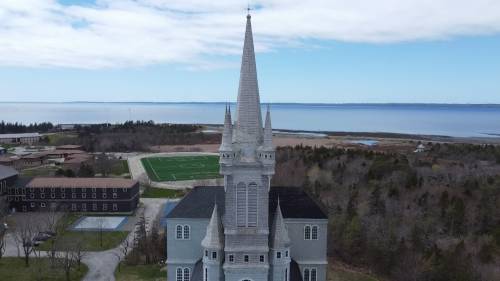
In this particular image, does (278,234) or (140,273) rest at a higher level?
(278,234)

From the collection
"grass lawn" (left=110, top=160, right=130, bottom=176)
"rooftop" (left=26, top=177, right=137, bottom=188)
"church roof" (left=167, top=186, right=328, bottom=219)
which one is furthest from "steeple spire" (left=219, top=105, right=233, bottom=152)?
"grass lawn" (left=110, top=160, right=130, bottom=176)

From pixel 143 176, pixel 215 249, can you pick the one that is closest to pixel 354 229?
pixel 215 249

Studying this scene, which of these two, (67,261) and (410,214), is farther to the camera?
(410,214)

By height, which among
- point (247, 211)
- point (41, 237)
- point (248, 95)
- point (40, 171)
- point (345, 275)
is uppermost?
point (248, 95)

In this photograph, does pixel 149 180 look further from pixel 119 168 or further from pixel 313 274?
pixel 313 274

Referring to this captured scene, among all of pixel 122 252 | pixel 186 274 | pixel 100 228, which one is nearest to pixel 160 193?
pixel 100 228

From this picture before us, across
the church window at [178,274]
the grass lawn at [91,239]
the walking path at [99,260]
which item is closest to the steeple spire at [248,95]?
the church window at [178,274]

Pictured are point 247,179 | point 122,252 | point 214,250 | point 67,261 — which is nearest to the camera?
point 247,179
